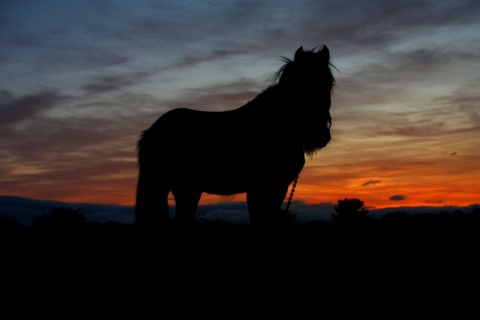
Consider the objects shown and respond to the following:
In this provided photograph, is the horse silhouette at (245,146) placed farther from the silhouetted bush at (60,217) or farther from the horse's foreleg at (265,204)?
the silhouetted bush at (60,217)

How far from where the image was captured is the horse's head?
9172 millimetres

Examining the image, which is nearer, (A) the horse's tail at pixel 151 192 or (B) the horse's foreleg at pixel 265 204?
(B) the horse's foreleg at pixel 265 204

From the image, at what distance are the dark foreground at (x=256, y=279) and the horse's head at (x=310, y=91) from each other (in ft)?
5.37

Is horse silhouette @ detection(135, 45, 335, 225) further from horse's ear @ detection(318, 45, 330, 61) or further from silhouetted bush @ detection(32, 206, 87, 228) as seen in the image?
silhouetted bush @ detection(32, 206, 87, 228)

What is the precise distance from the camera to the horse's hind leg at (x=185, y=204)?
934 centimetres

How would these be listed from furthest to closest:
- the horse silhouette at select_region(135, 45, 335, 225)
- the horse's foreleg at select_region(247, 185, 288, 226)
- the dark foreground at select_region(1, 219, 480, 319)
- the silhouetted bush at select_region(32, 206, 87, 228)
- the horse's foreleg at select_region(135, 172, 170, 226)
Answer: the silhouetted bush at select_region(32, 206, 87, 228) < the horse's foreleg at select_region(135, 172, 170, 226) < the horse silhouette at select_region(135, 45, 335, 225) < the horse's foreleg at select_region(247, 185, 288, 226) < the dark foreground at select_region(1, 219, 480, 319)

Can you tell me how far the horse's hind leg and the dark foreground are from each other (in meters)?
0.19

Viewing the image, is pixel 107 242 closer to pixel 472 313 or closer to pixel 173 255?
pixel 173 255

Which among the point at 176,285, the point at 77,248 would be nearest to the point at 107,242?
the point at 77,248

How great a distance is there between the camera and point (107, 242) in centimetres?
1202

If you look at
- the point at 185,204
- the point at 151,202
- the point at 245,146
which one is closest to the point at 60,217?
the point at 151,202

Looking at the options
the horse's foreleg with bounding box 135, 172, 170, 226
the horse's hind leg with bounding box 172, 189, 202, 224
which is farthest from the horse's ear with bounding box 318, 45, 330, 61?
A: the horse's foreleg with bounding box 135, 172, 170, 226

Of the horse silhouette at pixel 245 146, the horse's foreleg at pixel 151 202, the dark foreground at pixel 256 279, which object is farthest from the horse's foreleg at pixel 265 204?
the horse's foreleg at pixel 151 202

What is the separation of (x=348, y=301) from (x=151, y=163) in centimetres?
408
